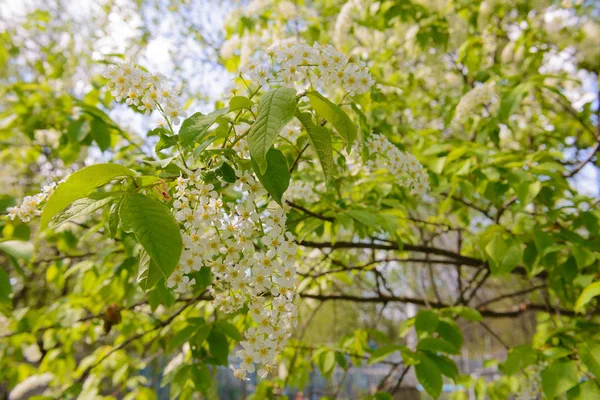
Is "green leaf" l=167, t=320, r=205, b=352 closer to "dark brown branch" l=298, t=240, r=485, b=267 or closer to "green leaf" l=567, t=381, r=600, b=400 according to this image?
"dark brown branch" l=298, t=240, r=485, b=267

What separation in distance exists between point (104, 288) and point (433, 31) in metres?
2.85

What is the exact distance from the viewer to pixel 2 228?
185cm

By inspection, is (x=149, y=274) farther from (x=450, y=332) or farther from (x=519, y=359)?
(x=519, y=359)

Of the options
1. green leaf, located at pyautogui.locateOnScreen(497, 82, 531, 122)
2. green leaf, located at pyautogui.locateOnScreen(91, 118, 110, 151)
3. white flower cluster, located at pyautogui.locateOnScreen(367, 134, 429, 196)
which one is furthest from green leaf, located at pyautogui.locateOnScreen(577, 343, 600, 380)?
green leaf, located at pyautogui.locateOnScreen(91, 118, 110, 151)

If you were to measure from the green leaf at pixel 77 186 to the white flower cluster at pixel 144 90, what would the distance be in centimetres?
29

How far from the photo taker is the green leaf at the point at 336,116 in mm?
896

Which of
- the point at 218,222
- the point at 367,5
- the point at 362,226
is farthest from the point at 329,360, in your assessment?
the point at 367,5

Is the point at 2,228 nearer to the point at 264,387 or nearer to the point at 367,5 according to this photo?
the point at 264,387

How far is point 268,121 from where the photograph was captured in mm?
764

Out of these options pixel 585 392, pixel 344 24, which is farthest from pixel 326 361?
pixel 344 24

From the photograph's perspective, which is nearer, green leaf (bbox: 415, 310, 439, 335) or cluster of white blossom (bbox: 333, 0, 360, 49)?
green leaf (bbox: 415, 310, 439, 335)

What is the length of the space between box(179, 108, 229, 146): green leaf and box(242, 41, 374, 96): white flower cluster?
0.76 ft

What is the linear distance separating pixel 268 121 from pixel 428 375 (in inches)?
44.8

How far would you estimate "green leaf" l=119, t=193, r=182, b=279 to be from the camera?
721 mm
